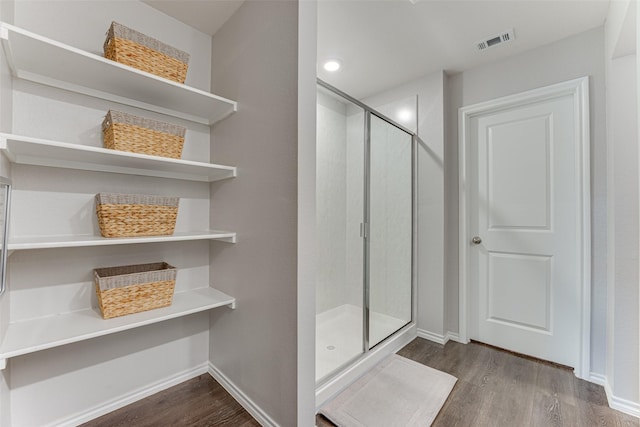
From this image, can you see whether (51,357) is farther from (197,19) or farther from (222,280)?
(197,19)

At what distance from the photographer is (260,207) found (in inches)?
58.0

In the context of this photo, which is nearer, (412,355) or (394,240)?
(412,355)

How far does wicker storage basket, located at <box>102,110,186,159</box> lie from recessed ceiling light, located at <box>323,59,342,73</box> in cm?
139

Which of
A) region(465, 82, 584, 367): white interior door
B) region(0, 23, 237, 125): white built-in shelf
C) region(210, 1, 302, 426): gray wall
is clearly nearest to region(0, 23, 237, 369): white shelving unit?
region(0, 23, 237, 125): white built-in shelf

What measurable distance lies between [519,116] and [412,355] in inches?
82.0

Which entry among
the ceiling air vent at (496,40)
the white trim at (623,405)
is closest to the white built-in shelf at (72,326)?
the white trim at (623,405)

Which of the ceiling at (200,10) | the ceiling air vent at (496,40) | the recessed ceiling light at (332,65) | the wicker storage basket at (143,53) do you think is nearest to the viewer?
the wicker storage basket at (143,53)

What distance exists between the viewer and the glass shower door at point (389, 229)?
87.4 inches

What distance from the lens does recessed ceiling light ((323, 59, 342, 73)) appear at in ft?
7.57

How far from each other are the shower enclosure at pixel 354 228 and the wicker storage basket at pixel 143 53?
2.93 ft

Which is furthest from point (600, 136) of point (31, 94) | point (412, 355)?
point (31, 94)

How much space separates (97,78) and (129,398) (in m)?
1.67

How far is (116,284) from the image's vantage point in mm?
1329

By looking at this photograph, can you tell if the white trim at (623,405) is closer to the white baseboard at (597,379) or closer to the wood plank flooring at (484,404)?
the wood plank flooring at (484,404)
